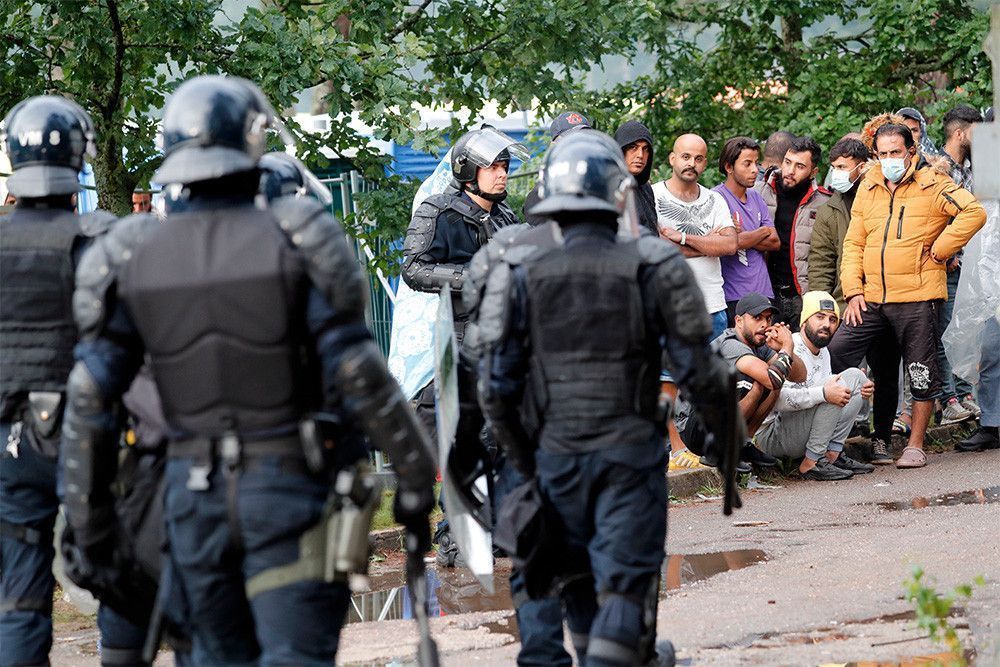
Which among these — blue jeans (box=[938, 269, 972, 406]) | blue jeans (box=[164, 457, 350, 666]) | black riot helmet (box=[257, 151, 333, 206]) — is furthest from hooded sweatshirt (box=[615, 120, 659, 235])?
blue jeans (box=[164, 457, 350, 666])

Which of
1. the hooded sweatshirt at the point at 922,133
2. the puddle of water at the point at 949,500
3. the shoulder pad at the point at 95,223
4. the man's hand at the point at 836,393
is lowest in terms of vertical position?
the puddle of water at the point at 949,500

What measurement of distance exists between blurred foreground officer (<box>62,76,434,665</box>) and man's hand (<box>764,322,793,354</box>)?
6.36 m

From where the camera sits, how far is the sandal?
11.6m

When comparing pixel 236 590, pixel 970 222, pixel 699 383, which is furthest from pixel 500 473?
pixel 970 222

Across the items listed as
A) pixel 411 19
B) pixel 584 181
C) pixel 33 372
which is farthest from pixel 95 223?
pixel 411 19

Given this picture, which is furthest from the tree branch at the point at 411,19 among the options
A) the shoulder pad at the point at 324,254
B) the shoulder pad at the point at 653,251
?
the shoulder pad at the point at 324,254

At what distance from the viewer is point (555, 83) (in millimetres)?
10914

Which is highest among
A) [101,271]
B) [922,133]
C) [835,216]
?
[922,133]

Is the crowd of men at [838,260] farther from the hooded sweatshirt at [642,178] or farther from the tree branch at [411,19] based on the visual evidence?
the tree branch at [411,19]

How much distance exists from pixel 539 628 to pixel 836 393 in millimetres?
Result: 5490

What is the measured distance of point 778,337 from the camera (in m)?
10.8

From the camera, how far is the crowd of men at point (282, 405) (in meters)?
4.55

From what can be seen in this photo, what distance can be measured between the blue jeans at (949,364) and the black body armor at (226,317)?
7949mm

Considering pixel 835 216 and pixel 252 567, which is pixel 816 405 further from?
pixel 252 567
